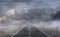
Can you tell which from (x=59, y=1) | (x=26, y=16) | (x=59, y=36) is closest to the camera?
(x=59, y=36)

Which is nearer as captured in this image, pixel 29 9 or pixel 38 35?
pixel 38 35

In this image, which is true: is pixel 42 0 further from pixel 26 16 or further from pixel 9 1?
pixel 9 1

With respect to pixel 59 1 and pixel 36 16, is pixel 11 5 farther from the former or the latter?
pixel 59 1

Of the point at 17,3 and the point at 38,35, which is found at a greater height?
the point at 17,3

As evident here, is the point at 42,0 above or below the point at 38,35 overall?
above

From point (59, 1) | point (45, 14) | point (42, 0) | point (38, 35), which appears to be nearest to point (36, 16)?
point (45, 14)

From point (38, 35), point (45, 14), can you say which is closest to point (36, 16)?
point (45, 14)

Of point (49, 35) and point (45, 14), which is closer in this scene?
point (49, 35)

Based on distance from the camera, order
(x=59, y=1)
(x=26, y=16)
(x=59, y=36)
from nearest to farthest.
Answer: (x=59, y=36), (x=59, y=1), (x=26, y=16)
